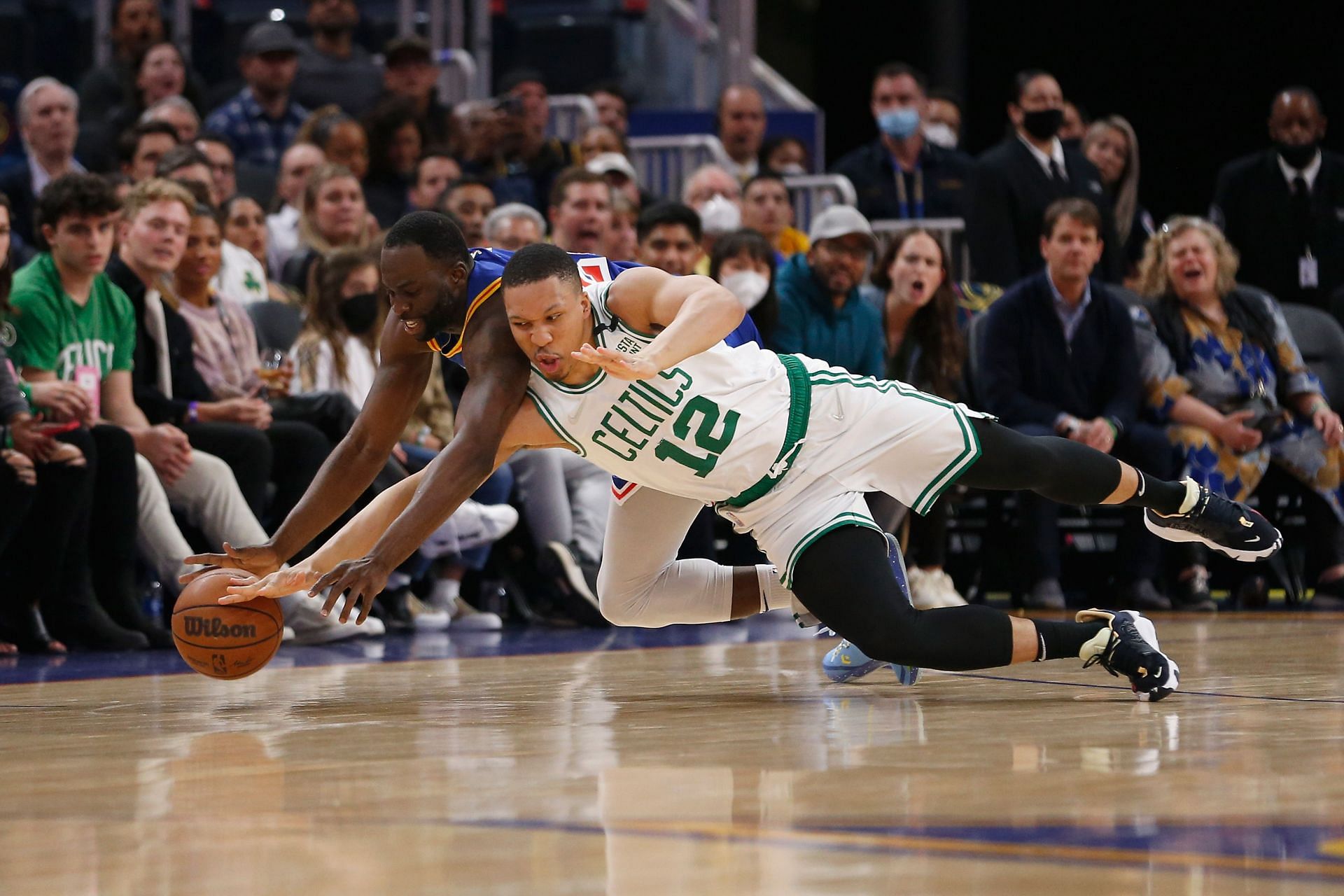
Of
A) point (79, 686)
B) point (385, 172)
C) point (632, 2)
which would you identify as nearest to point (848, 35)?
point (632, 2)

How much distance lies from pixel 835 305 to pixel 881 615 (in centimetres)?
388

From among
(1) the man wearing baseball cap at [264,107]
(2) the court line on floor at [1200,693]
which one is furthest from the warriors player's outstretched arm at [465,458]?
(1) the man wearing baseball cap at [264,107]

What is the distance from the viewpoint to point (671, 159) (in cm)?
1046

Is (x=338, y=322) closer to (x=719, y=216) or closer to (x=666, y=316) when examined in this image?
(x=719, y=216)

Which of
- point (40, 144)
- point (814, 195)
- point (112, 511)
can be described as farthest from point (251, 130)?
point (112, 511)

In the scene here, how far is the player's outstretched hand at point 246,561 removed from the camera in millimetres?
4199

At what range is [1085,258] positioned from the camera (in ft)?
24.3

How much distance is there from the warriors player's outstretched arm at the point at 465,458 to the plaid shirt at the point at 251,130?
6.02 meters

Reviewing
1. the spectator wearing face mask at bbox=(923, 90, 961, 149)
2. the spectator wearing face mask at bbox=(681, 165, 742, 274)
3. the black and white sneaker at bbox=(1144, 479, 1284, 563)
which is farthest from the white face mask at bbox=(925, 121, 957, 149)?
the black and white sneaker at bbox=(1144, 479, 1284, 563)

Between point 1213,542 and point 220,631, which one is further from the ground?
point 1213,542

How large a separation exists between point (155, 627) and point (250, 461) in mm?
713

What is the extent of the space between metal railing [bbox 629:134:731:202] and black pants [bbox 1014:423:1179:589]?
138 inches

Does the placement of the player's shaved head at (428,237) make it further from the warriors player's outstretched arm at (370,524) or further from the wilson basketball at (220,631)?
the wilson basketball at (220,631)

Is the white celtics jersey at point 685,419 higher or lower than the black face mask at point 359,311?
lower
